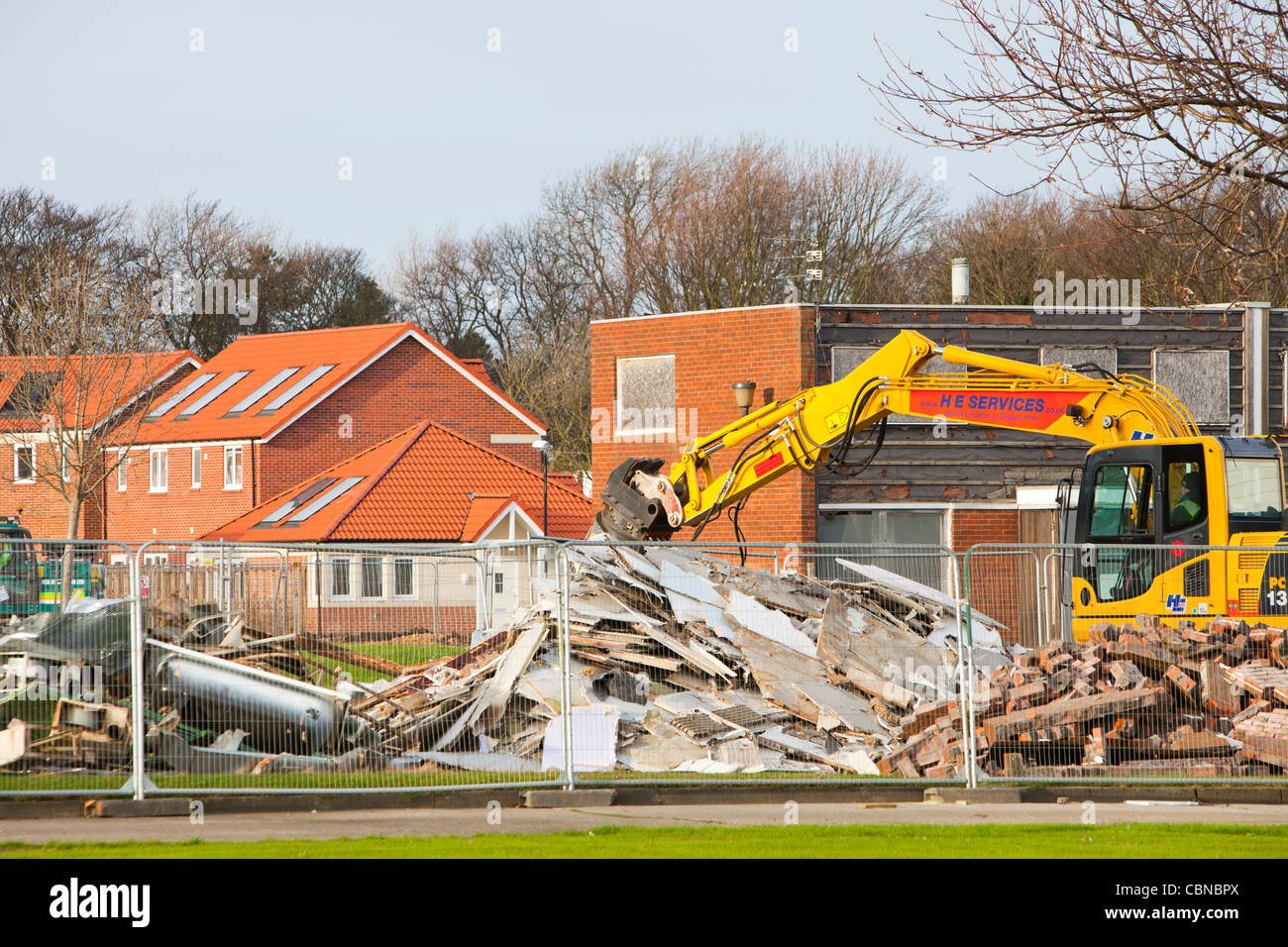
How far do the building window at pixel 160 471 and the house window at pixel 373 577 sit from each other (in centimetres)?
3701

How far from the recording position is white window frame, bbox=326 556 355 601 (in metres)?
12.2

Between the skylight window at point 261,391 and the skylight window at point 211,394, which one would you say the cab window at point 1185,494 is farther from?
the skylight window at point 211,394

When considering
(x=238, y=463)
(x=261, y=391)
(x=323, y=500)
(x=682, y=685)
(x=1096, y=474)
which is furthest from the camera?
(x=261, y=391)

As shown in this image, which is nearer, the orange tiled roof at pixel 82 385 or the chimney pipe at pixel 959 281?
the chimney pipe at pixel 959 281

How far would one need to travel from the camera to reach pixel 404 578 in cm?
1191

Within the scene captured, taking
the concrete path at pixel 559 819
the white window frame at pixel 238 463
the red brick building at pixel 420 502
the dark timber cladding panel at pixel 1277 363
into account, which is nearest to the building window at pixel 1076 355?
the dark timber cladding panel at pixel 1277 363

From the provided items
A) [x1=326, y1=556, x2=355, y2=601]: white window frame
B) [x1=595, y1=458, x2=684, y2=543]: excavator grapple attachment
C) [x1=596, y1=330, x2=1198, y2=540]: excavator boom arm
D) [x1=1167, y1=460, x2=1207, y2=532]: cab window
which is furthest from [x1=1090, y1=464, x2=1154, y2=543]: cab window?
[x1=326, y1=556, x2=355, y2=601]: white window frame

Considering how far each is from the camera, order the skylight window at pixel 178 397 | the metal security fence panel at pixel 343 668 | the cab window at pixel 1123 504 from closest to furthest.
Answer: the metal security fence panel at pixel 343 668, the cab window at pixel 1123 504, the skylight window at pixel 178 397

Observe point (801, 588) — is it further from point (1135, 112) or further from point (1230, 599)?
point (1135, 112)

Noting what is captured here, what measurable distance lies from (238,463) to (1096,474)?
32517mm

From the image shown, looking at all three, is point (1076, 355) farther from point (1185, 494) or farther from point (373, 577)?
point (373, 577)

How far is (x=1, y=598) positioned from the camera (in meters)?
12.4

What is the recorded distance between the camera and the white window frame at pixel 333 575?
40.0 feet

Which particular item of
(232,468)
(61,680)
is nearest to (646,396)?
(61,680)
